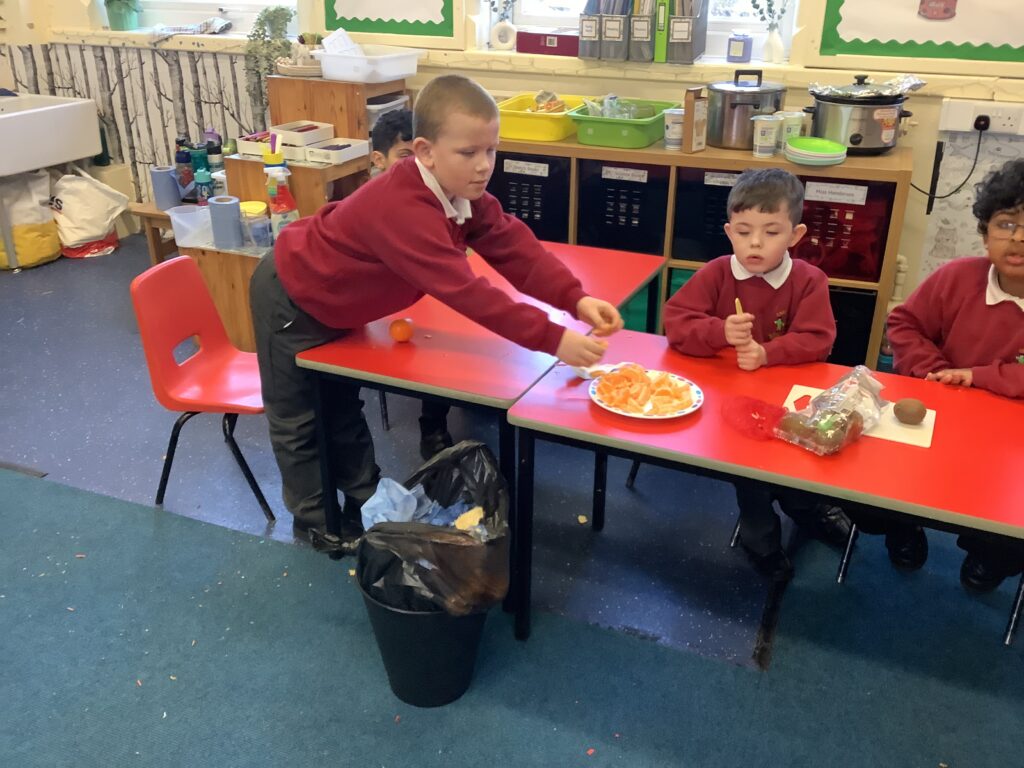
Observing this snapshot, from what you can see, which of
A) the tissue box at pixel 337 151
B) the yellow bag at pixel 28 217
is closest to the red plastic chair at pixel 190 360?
the tissue box at pixel 337 151

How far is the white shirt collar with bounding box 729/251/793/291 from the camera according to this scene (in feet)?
6.82

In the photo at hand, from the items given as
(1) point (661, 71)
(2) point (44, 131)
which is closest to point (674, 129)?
(1) point (661, 71)

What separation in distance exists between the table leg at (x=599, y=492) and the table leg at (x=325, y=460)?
0.70 metres

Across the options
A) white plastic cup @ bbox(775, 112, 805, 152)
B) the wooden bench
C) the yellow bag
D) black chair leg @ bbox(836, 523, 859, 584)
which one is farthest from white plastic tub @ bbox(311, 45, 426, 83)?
black chair leg @ bbox(836, 523, 859, 584)

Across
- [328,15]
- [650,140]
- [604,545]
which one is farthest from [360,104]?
[604,545]

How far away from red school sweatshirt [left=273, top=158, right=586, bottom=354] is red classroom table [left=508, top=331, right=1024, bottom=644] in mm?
183

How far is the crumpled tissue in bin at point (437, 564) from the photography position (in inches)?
65.7

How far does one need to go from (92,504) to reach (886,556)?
7.31 feet

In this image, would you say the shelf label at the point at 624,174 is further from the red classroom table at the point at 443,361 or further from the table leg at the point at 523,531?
the table leg at the point at 523,531

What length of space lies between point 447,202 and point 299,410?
0.70m

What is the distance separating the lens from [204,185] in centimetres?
359

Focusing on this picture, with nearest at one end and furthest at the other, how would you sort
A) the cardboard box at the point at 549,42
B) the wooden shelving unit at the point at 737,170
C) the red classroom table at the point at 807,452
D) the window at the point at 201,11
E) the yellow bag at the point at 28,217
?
the red classroom table at the point at 807,452 < the wooden shelving unit at the point at 737,170 < the cardboard box at the point at 549,42 < the yellow bag at the point at 28,217 < the window at the point at 201,11

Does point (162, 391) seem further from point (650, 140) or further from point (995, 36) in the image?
point (995, 36)

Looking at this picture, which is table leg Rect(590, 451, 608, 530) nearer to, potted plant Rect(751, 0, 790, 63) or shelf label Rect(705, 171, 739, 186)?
shelf label Rect(705, 171, 739, 186)
